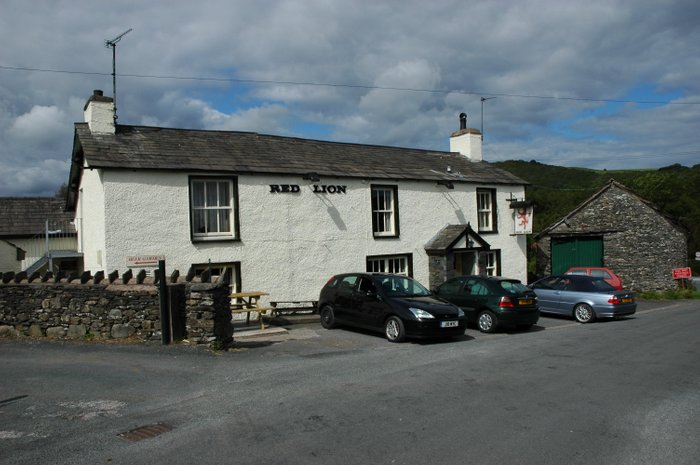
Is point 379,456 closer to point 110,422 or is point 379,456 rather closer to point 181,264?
point 110,422

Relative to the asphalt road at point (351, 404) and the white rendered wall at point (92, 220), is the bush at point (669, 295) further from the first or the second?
the white rendered wall at point (92, 220)

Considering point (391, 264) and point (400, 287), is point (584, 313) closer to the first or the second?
point (391, 264)

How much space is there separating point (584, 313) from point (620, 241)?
11.8m

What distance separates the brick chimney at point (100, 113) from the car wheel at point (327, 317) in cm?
827

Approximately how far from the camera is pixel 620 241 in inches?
1091

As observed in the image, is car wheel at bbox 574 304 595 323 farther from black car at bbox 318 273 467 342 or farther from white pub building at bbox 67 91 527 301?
black car at bbox 318 273 467 342

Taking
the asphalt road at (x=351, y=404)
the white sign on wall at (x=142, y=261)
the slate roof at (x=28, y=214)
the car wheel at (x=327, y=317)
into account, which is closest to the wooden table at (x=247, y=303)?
the car wheel at (x=327, y=317)

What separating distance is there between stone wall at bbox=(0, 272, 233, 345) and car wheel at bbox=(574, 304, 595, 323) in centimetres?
1149

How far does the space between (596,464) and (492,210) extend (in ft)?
63.3

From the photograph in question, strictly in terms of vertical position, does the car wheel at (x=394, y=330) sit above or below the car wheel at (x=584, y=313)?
above

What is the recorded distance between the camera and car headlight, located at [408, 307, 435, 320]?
1242 cm

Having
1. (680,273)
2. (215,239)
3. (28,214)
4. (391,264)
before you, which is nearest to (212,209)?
(215,239)

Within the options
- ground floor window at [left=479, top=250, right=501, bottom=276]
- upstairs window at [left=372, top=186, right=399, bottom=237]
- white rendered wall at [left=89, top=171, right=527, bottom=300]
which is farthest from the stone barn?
upstairs window at [left=372, top=186, right=399, bottom=237]

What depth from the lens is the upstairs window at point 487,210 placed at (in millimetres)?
23531
